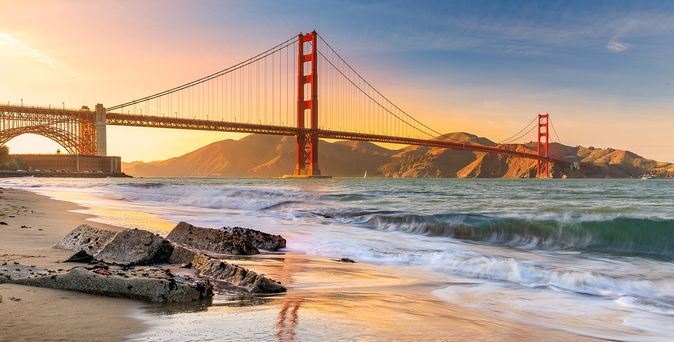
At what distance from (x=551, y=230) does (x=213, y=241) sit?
6.84 meters

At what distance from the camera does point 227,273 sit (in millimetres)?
4160

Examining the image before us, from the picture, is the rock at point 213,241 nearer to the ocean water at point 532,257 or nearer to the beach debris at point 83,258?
the ocean water at point 532,257

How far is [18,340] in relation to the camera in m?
2.36

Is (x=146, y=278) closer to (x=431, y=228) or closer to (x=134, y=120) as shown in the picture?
(x=431, y=228)

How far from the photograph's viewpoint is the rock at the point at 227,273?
390cm

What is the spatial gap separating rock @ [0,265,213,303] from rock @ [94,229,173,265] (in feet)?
3.11

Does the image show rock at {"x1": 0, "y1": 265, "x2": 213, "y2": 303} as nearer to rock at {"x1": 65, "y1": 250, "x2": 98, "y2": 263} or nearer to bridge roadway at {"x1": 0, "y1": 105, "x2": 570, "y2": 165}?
rock at {"x1": 65, "y1": 250, "x2": 98, "y2": 263}

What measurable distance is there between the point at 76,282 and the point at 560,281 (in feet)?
14.1

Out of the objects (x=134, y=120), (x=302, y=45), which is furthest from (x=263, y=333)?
(x=302, y=45)

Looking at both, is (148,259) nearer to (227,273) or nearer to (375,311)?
(227,273)

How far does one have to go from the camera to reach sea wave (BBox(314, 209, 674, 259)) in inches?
359

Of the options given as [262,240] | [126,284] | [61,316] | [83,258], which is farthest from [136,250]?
[262,240]

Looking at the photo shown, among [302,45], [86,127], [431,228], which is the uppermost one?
[302,45]

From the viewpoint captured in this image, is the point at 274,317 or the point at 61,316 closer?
the point at 61,316
